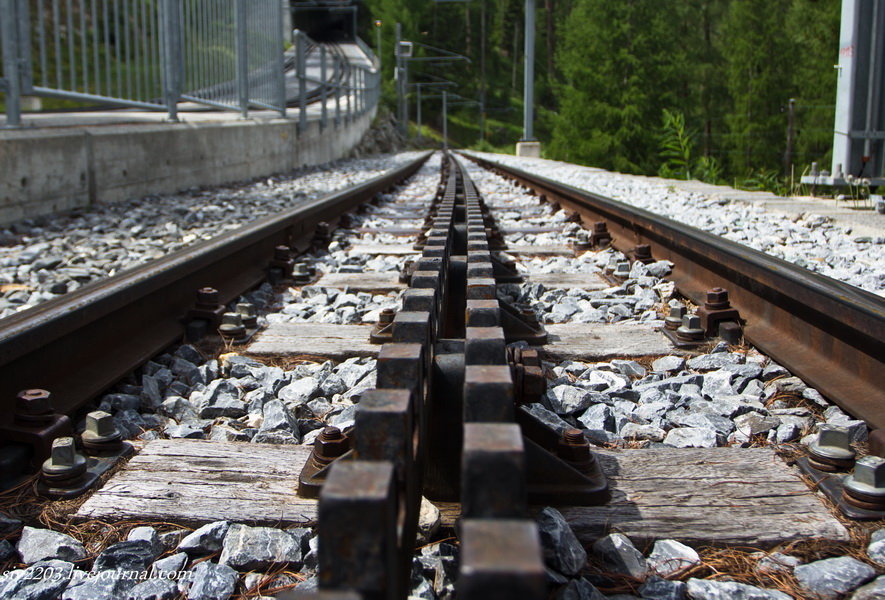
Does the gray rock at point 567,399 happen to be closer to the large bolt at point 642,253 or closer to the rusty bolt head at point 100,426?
the rusty bolt head at point 100,426

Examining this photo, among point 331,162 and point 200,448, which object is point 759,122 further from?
point 200,448

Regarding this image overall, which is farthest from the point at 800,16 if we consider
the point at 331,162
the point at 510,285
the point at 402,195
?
the point at 510,285

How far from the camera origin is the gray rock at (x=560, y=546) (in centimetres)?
129

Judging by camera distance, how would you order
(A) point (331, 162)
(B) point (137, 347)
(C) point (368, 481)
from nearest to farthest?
(C) point (368, 481), (B) point (137, 347), (A) point (331, 162)

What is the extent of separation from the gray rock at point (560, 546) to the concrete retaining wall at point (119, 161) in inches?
212

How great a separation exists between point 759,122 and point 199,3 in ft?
106

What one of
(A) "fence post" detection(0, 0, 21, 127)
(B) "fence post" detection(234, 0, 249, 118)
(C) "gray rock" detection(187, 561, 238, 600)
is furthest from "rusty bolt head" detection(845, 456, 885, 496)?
(B) "fence post" detection(234, 0, 249, 118)

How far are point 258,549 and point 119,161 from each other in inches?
268

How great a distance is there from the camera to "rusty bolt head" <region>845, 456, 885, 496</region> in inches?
57.4

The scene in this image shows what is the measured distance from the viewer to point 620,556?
1335mm

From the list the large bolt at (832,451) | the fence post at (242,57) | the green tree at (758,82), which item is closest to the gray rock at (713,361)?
the large bolt at (832,451)

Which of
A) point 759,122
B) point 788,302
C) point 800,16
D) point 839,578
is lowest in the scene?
point 839,578

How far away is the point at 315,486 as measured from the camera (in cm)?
151

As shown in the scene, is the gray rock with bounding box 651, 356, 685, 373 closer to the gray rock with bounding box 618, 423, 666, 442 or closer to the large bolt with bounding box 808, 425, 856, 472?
the gray rock with bounding box 618, 423, 666, 442
